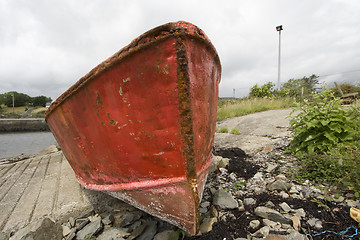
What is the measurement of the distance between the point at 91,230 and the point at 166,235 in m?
0.79

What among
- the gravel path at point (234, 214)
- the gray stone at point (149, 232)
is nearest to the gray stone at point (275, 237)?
the gravel path at point (234, 214)

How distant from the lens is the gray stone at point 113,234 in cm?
180

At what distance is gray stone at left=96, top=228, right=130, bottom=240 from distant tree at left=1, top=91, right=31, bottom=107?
7889 cm

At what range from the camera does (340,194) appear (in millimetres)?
2057

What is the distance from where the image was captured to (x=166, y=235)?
1.78m

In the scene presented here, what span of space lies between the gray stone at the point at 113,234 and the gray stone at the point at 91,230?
0.25 ft

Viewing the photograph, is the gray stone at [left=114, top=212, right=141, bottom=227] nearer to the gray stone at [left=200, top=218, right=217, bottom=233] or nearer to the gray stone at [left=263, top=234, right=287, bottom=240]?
the gray stone at [left=200, top=218, right=217, bottom=233]

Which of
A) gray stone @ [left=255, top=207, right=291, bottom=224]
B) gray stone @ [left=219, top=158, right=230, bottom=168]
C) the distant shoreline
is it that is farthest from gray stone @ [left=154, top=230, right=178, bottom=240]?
the distant shoreline

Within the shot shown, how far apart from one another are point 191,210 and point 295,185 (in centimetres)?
162

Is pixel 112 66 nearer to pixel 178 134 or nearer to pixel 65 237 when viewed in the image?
pixel 178 134

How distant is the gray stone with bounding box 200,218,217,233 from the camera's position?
1810 mm

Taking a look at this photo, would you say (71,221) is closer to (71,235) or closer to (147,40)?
(71,235)

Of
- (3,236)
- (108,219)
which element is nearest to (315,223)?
(108,219)

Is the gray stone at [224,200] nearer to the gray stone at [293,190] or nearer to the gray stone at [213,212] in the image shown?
the gray stone at [213,212]
